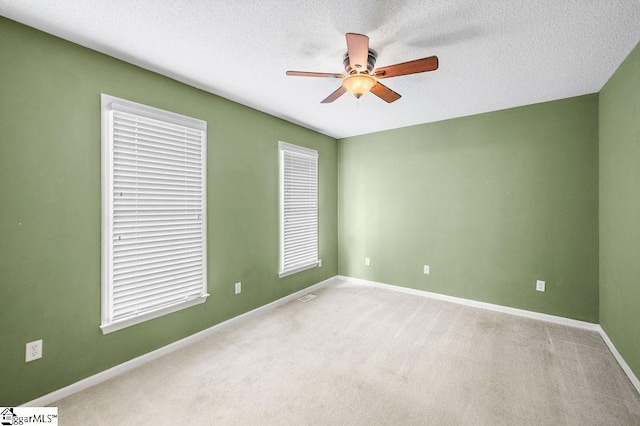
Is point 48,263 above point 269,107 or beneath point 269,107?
beneath

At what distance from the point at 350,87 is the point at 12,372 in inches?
119

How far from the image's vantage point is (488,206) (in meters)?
3.71

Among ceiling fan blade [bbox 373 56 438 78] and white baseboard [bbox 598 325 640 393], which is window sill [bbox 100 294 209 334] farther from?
white baseboard [bbox 598 325 640 393]

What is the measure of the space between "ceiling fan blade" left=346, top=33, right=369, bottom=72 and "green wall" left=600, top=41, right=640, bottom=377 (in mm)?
2154

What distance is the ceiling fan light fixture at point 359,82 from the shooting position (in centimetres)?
201

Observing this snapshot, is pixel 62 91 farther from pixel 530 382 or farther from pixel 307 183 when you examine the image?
pixel 530 382

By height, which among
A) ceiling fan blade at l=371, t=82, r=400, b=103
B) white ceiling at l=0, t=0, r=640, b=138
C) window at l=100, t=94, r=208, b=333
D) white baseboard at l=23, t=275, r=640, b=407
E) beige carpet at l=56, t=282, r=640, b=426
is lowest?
beige carpet at l=56, t=282, r=640, b=426

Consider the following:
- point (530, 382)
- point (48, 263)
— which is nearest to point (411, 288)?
point (530, 382)

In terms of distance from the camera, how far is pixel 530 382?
2.18 meters

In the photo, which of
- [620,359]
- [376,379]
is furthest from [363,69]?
[620,359]

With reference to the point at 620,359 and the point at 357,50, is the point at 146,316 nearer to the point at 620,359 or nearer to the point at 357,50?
the point at 357,50

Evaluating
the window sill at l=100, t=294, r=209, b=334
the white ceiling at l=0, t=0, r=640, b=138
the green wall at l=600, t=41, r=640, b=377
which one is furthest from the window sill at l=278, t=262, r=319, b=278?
the green wall at l=600, t=41, r=640, b=377

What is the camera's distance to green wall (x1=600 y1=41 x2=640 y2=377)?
2164 mm

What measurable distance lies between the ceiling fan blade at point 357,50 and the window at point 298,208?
2.15 metres
